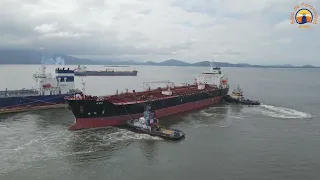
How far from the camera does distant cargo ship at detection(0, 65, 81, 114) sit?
39812mm

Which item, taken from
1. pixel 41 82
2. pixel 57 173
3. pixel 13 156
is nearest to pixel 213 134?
pixel 57 173

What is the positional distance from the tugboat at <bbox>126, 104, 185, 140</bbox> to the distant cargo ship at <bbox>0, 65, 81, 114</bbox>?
18215 mm

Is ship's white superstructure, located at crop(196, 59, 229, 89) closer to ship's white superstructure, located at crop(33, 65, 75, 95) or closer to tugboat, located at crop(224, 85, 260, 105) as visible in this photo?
tugboat, located at crop(224, 85, 260, 105)

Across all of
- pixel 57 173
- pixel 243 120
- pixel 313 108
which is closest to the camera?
pixel 57 173

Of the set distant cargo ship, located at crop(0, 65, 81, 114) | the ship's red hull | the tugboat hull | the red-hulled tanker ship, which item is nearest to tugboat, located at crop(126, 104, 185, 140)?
the ship's red hull

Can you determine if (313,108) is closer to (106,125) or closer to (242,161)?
(242,161)

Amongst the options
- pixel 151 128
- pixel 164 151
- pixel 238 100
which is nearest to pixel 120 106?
pixel 151 128

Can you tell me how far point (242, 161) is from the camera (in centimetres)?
2219

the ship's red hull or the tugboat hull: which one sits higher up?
the tugboat hull

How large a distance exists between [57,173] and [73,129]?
1040 centimetres

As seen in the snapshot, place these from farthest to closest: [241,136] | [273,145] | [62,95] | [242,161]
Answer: [62,95], [241,136], [273,145], [242,161]

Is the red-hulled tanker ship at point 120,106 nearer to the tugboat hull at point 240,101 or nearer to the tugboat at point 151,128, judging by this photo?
the tugboat at point 151,128

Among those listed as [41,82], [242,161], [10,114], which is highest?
[41,82]

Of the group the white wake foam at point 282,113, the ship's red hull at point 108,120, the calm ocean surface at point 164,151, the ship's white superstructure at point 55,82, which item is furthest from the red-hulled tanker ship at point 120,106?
the ship's white superstructure at point 55,82
